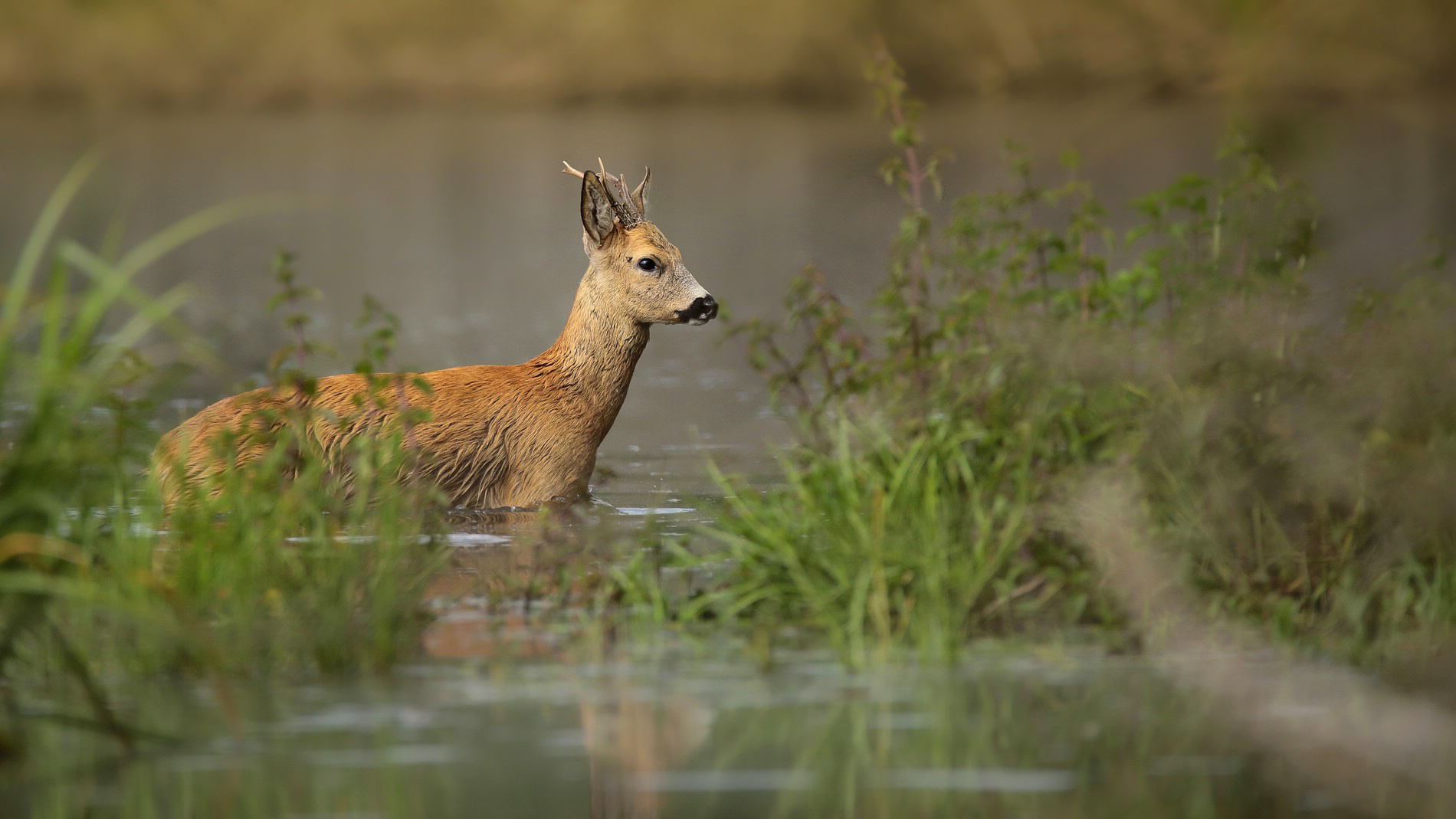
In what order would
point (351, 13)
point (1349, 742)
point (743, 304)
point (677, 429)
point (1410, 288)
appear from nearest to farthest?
point (1349, 742), point (1410, 288), point (677, 429), point (743, 304), point (351, 13)

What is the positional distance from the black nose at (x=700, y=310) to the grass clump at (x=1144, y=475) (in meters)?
2.65

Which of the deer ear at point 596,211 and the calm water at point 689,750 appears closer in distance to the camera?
the calm water at point 689,750

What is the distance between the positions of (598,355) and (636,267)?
1.58 ft

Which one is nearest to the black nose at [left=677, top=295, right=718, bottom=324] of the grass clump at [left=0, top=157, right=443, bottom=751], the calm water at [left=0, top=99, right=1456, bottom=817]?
the calm water at [left=0, top=99, right=1456, bottom=817]

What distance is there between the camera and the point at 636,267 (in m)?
9.99

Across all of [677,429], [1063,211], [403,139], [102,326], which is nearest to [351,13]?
[403,139]

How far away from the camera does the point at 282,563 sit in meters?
6.32

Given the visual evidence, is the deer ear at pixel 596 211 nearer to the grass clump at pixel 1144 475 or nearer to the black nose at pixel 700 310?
the black nose at pixel 700 310

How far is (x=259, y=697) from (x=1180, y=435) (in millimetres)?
2926

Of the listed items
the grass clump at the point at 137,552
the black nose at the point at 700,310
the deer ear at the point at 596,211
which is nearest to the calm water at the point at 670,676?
the grass clump at the point at 137,552

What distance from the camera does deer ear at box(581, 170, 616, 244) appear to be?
985cm

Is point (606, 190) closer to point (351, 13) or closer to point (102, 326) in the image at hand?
point (102, 326)

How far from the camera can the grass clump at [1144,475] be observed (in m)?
6.23

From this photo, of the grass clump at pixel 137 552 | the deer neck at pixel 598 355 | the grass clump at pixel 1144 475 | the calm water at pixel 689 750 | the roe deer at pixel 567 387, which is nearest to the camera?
the calm water at pixel 689 750
